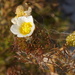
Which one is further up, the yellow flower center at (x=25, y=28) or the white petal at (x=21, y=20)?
the white petal at (x=21, y=20)

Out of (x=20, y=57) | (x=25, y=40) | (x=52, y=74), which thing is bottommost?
(x=52, y=74)

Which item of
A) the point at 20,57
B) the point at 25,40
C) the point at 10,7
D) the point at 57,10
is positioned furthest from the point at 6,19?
the point at 25,40

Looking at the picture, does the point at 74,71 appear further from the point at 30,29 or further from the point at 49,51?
the point at 30,29

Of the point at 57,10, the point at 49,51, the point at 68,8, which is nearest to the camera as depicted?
the point at 49,51

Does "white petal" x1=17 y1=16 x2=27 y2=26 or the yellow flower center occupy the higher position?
"white petal" x1=17 y1=16 x2=27 y2=26
